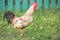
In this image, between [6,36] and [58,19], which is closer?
[6,36]

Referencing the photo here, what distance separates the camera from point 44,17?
893 centimetres

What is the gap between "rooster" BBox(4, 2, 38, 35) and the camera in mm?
8062

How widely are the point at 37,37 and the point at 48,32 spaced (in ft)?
1.22

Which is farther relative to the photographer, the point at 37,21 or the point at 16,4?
the point at 16,4

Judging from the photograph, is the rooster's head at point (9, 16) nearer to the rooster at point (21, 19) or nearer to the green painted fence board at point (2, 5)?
the rooster at point (21, 19)

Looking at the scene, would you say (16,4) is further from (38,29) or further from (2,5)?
(38,29)

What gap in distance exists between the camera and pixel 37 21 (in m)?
8.72

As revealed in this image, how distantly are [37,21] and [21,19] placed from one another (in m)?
0.74

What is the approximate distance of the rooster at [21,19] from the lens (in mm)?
8062

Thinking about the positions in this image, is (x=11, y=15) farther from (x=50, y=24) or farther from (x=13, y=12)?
(x=50, y=24)

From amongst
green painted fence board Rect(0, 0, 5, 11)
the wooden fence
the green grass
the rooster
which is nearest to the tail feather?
the rooster

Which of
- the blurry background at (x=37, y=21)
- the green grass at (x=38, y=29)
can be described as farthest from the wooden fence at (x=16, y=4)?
the green grass at (x=38, y=29)

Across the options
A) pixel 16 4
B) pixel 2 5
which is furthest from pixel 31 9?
pixel 2 5

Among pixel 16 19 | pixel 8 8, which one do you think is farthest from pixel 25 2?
pixel 16 19
